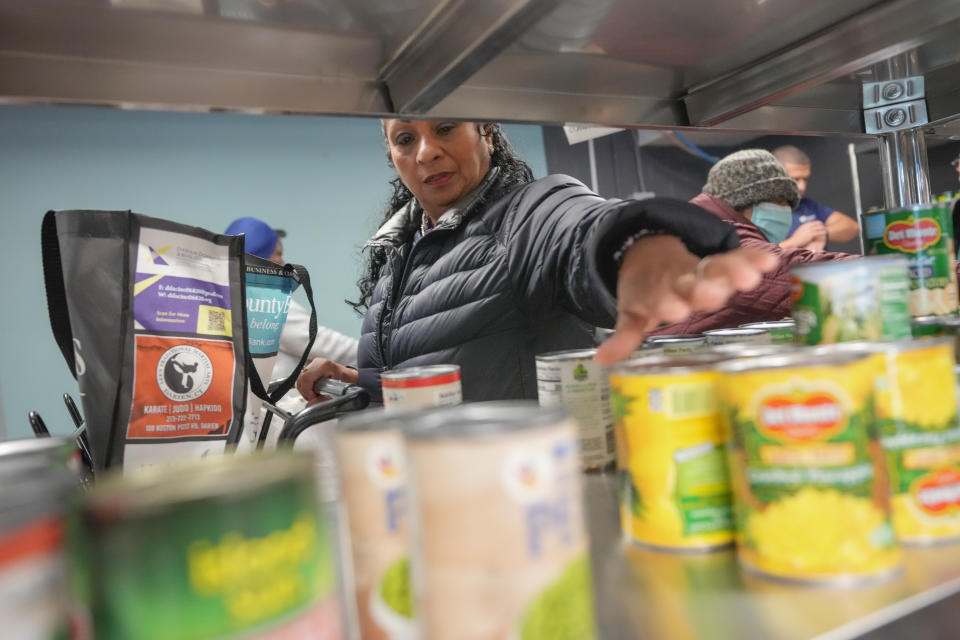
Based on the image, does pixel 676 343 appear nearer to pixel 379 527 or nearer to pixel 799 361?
pixel 799 361

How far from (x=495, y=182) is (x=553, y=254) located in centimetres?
43

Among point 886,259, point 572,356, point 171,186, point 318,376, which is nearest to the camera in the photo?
point 886,259

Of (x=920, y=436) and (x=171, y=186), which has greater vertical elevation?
(x=171, y=186)

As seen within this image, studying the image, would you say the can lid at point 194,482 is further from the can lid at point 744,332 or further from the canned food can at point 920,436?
the can lid at point 744,332

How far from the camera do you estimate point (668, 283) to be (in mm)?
876

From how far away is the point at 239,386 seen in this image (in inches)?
48.8

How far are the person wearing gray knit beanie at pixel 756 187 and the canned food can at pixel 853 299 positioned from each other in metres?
1.98

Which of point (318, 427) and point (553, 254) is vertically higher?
point (553, 254)

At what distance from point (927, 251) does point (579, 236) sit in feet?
1.85

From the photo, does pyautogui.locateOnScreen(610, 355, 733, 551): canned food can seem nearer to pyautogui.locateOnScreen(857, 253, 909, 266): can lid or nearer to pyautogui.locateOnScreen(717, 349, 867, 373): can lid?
pyautogui.locateOnScreen(717, 349, 867, 373): can lid

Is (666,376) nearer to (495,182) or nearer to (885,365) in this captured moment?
(885,365)

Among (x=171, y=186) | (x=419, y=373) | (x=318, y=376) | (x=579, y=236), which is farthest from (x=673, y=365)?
(x=171, y=186)

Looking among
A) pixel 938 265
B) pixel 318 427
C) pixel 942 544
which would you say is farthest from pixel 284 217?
pixel 942 544

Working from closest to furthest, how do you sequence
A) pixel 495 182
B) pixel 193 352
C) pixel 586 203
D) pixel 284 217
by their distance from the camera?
pixel 193 352 → pixel 586 203 → pixel 495 182 → pixel 284 217
